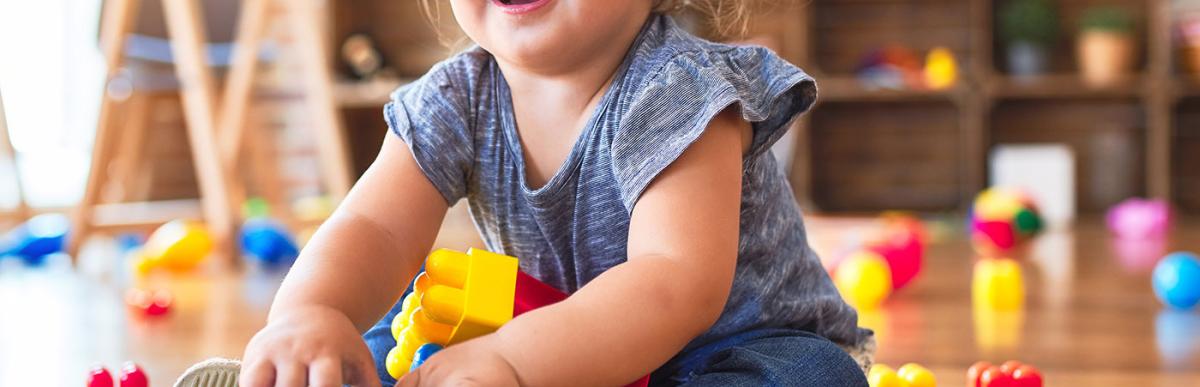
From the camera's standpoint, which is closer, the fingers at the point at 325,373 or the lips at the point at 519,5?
the fingers at the point at 325,373

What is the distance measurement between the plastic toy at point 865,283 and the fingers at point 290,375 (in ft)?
3.58

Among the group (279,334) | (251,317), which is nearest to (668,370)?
(279,334)

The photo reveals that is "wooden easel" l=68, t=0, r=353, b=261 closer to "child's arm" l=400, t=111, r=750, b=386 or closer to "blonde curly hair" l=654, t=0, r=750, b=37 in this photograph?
"blonde curly hair" l=654, t=0, r=750, b=37

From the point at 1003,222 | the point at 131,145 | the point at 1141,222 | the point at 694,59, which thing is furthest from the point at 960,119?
the point at 694,59

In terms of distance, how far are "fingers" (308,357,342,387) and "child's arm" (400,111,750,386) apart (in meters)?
0.03

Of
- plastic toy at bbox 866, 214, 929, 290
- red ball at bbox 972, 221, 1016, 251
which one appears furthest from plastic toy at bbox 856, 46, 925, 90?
plastic toy at bbox 866, 214, 929, 290

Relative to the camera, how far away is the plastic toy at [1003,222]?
7.75ft

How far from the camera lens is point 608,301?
0.64 metres

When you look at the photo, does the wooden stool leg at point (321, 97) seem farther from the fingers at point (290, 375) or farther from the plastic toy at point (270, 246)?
the fingers at point (290, 375)

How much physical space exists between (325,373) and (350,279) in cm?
11

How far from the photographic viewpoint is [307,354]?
61 centimetres

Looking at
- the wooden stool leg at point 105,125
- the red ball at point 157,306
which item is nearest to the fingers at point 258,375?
the red ball at point 157,306

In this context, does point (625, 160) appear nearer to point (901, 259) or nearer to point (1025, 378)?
point (1025, 378)

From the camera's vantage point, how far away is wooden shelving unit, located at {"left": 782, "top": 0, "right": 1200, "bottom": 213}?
357cm
